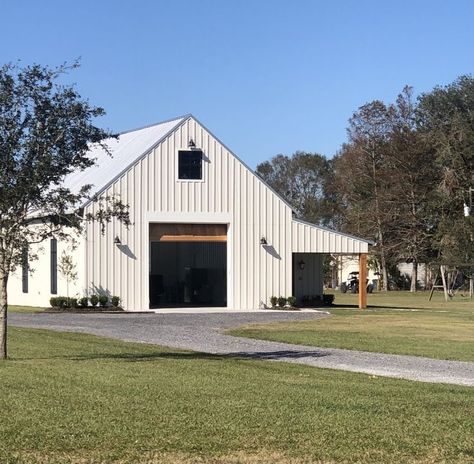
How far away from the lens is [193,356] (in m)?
17.4

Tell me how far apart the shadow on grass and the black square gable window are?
18950mm

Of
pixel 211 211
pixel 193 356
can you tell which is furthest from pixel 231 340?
pixel 211 211

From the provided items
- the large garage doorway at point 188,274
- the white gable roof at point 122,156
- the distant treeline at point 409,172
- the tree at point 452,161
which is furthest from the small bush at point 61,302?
the distant treeline at point 409,172

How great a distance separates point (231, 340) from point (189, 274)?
891 inches

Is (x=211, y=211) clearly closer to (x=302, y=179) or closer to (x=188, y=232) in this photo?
(x=188, y=232)

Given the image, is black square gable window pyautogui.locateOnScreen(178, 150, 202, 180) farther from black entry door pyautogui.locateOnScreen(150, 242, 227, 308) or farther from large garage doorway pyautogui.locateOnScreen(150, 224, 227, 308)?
black entry door pyautogui.locateOnScreen(150, 242, 227, 308)

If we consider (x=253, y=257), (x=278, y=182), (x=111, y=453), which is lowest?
(x=111, y=453)

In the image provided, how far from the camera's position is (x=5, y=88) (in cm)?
1501

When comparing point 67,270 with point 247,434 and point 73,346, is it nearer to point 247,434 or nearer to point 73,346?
point 73,346

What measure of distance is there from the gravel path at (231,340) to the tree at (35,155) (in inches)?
206

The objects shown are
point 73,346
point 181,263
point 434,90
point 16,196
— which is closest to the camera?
point 16,196

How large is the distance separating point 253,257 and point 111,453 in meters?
31.0

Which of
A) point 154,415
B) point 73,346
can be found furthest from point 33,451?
point 73,346

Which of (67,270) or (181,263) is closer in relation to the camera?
(67,270)
